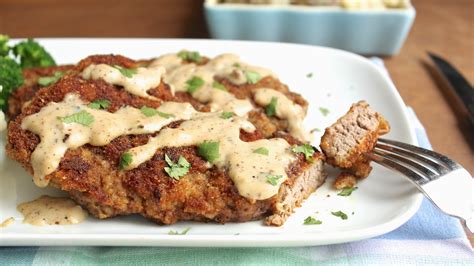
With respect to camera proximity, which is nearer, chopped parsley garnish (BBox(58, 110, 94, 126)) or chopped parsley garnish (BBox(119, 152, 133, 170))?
chopped parsley garnish (BBox(119, 152, 133, 170))

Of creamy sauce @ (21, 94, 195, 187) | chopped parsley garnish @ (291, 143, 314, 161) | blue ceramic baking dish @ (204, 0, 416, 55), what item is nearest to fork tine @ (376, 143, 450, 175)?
chopped parsley garnish @ (291, 143, 314, 161)

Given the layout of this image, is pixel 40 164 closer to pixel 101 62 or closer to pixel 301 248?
pixel 101 62

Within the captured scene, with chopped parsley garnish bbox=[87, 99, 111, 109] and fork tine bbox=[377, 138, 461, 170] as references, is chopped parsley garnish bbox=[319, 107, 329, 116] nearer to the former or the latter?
fork tine bbox=[377, 138, 461, 170]

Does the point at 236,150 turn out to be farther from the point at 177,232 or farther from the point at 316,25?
the point at 316,25

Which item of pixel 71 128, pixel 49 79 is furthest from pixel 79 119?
pixel 49 79

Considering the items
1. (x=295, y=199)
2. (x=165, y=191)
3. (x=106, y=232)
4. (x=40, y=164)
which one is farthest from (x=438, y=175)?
(x=40, y=164)

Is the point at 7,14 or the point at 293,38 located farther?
the point at 7,14

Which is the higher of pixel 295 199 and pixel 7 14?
pixel 295 199
